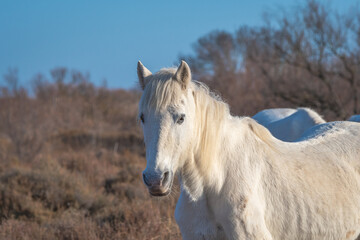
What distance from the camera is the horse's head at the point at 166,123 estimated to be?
1.96 meters

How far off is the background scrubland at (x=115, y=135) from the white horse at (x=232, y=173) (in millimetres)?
305

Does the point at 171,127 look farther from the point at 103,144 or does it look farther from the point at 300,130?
the point at 103,144

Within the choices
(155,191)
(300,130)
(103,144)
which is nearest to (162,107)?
(155,191)

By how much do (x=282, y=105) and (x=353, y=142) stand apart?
1006cm

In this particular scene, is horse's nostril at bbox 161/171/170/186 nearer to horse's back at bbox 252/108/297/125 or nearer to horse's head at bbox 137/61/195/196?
horse's head at bbox 137/61/195/196

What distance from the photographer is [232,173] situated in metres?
2.31

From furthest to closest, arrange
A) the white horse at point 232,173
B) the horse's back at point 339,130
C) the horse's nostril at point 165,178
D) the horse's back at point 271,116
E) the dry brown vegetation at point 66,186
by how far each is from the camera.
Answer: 1. the horse's back at point 271,116
2. the dry brown vegetation at point 66,186
3. the horse's back at point 339,130
4. the white horse at point 232,173
5. the horse's nostril at point 165,178

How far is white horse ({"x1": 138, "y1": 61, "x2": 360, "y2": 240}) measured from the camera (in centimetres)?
209

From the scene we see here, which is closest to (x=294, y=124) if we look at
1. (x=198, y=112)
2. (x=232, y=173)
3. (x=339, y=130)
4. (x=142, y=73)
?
(x=339, y=130)

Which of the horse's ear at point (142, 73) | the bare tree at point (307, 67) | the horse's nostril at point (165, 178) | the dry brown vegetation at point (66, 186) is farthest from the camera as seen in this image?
the bare tree at point (307, 67)

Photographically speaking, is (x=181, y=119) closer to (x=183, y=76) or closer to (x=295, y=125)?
(x=183, y=76)

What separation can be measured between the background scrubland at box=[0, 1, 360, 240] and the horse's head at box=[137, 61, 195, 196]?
0.45 metres

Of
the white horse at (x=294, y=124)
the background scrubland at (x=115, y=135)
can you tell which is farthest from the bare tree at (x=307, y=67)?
the white horse at (x=294, y=124)

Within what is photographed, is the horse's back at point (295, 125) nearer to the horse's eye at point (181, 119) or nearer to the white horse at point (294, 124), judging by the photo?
the white horse at point (294, 124)
